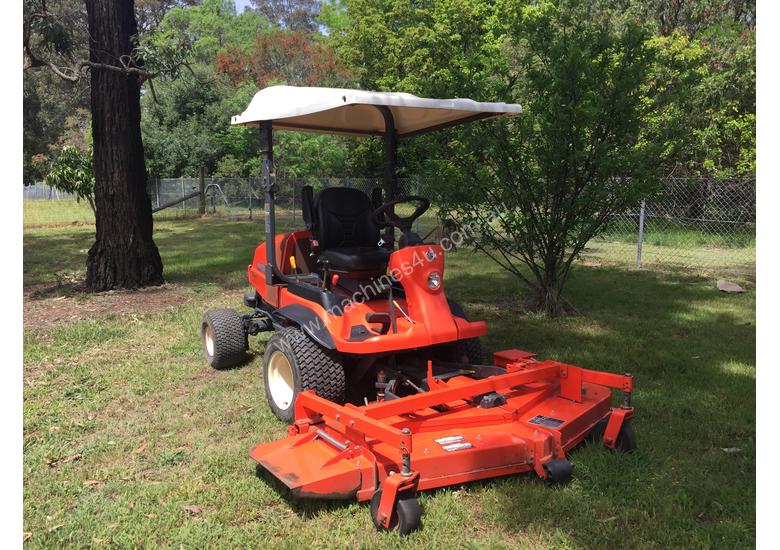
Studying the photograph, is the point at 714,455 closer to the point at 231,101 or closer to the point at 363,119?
the point at 363,119

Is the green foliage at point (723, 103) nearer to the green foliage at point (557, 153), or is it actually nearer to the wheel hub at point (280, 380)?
the green foliage at point (557, 153)

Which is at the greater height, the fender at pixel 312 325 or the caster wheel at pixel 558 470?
the fender at pixel 312 325

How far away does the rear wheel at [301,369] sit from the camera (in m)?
3.97

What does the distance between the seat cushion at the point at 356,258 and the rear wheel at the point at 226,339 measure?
Result: 47.3 inches

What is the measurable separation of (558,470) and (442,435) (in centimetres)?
64

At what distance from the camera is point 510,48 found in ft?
50.0

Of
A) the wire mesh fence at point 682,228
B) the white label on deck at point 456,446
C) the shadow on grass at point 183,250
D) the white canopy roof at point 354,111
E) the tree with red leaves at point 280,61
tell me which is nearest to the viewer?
the white label on deck at point 456,446

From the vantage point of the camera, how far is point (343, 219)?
4863 mm

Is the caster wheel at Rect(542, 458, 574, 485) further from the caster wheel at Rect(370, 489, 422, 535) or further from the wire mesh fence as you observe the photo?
the wire mesh fence

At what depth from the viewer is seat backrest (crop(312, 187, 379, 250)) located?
479 cm

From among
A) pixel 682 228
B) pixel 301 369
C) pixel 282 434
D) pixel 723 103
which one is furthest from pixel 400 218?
pixel 723 103

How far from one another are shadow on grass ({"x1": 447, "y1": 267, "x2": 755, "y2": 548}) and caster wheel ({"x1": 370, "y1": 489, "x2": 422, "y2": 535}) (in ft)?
1.48

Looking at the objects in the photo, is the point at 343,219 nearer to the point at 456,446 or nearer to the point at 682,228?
the point at 456,446

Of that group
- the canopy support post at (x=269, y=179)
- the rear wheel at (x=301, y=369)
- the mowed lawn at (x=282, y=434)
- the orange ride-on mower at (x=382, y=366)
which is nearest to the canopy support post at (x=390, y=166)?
the orange ride-on mower at (x=382, y=366)
